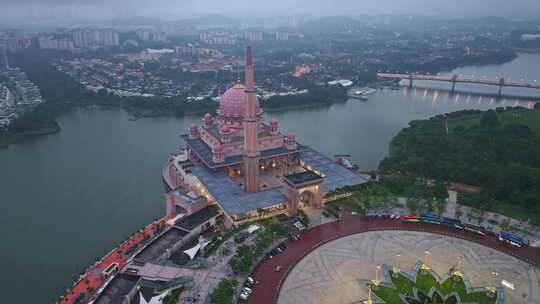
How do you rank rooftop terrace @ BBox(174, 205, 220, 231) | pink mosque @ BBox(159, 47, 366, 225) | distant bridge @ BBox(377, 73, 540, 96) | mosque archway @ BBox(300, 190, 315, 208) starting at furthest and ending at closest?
distant bridge @ BBox(377, 73, 540, 96) < mosque archway @ BBox(300, 190, 315, 208) < pink mosque @ BBox(159, 47, 366, 225) < rooftop terrace @ BBox(174, 205, 220, 231)

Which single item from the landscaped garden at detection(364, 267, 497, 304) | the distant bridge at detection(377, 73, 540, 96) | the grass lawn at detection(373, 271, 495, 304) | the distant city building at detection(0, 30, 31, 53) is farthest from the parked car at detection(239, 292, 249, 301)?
the distant city building at detection(0, 30, 31, 53)

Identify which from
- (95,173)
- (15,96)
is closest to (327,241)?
(95,173)

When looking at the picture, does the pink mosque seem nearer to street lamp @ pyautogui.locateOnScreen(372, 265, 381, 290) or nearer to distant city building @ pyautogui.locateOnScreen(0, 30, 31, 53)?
street lamp @ pyautogui.locateOnScreen(372, 265, 381, 290)

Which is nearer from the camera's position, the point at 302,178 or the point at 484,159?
the point at 302,178

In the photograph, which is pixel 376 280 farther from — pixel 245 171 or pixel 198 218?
pixel 245 171

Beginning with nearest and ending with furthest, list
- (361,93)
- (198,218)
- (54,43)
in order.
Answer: (198,218), (361,93), (54,43)

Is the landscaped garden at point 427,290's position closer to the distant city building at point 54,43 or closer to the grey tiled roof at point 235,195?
the grey tiled roof at point 235,195

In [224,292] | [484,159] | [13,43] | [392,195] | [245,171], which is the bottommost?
[224,292]
